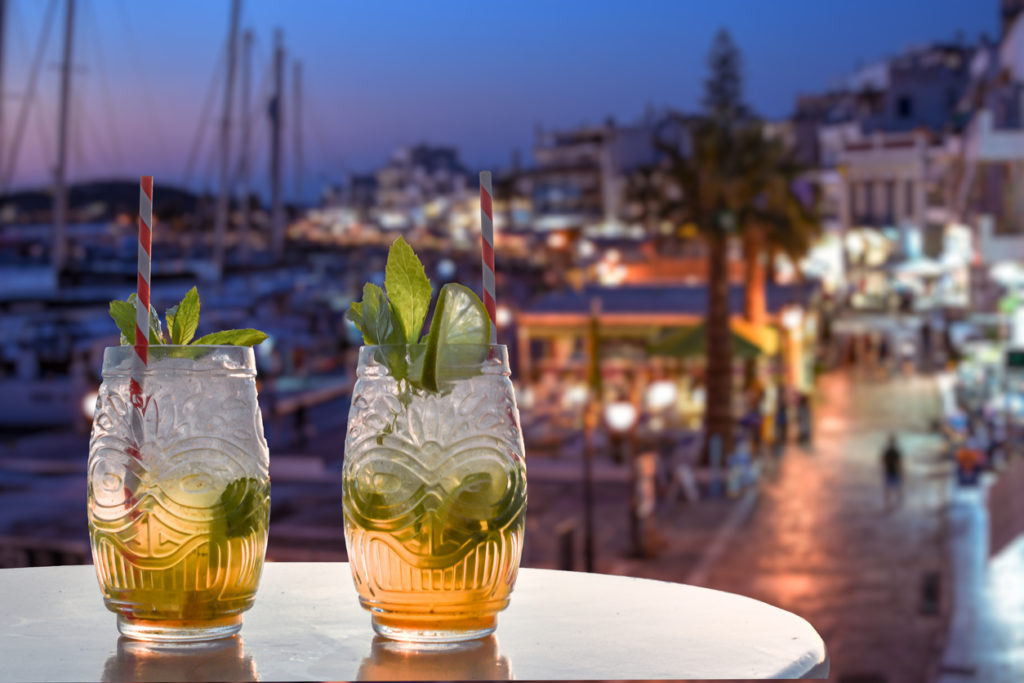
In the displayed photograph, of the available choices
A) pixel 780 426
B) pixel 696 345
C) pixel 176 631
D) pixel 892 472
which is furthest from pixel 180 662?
pixel 780 426

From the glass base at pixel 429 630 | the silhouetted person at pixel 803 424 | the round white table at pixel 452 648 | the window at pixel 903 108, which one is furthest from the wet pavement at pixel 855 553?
the window at pixel 903 108

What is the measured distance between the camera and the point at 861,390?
150ft

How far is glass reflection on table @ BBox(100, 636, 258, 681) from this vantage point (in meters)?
1.99

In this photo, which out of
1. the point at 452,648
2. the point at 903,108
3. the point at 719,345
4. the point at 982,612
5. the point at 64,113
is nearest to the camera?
the point at 452,648

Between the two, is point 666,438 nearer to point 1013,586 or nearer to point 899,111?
point 1013,586

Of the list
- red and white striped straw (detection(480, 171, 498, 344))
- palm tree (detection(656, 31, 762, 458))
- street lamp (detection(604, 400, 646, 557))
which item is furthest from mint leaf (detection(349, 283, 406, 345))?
palm tree (detection(656, 31, 762, 458))

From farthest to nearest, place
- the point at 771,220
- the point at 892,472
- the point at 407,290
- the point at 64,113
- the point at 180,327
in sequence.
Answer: the point at 64,113
the point at 771,220
the point at 892,472
the point at 180,327
the point at 407,290

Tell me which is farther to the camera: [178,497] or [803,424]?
[803,424]

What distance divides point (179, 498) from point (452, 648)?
1.54ft

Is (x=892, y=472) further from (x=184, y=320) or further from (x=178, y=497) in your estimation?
(x=178, y=497)

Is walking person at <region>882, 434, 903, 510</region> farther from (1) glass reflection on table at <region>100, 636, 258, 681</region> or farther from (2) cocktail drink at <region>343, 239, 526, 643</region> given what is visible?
(1) glass reflection on table at <region>100, 636, 258, 681</region>

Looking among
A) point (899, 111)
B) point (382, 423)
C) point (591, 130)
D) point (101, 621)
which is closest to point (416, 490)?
point (382, 423)

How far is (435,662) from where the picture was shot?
6.80 ft

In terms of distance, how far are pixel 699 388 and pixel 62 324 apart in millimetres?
25912
